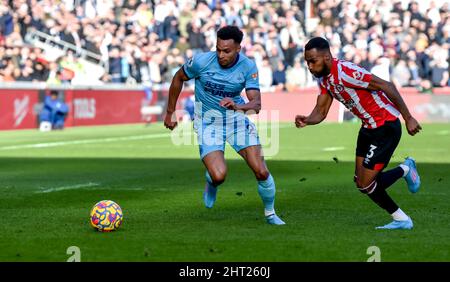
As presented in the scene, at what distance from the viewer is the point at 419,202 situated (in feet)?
45.1

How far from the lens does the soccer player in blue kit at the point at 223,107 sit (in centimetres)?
1152

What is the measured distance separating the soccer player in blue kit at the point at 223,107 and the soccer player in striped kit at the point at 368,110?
77 cm

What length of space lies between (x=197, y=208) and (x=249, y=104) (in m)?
2.15

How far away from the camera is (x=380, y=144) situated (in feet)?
36.3

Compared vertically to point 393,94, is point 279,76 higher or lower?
lower

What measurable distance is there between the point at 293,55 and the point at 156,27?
5.61 meters

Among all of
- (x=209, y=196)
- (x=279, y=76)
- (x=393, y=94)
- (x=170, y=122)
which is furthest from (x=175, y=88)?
(x=279, y=76)

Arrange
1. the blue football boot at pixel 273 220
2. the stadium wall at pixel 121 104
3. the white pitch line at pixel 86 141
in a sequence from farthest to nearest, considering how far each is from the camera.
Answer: the stadium wall at pixel 121 104 → the white pitch line at pixel 86 141 → the blue football boot at pixel 273 220

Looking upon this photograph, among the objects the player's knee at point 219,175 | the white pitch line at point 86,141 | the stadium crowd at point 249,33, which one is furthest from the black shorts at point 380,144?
the stadium crowd at point 249,33

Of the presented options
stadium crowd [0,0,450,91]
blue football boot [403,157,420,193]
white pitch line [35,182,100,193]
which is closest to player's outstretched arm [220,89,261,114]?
blue football boot [403,157,420,193]

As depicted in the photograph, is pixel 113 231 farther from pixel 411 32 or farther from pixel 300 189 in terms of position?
pixel 411 32

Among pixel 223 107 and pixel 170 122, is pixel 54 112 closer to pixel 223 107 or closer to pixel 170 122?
pixel 170 122

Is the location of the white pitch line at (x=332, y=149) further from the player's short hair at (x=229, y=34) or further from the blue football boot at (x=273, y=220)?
the player's short hair at (x=229, y=34)

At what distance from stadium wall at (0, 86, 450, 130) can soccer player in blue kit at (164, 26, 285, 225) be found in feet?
65.6
